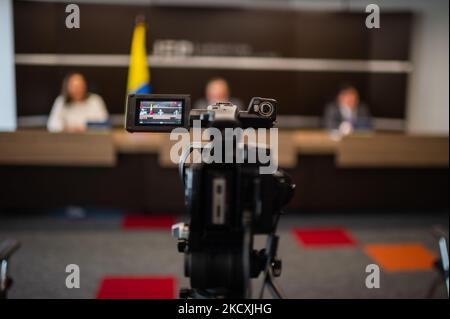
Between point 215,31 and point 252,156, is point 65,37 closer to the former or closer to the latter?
point 215,31

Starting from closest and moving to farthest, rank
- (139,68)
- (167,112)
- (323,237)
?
(167,112), (323,237), (139,68)

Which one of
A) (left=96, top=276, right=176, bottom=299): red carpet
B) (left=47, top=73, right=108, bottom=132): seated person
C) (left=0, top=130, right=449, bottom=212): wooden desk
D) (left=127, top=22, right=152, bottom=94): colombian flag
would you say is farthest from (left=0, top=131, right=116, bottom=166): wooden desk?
(left=96, top=276, right=176, bottom=299): red carpet

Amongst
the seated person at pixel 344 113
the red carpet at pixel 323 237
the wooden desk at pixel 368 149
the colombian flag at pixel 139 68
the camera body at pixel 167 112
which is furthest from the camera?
the seated person at pixel 344 113

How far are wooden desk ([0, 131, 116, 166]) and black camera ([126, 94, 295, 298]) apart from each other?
296 cm

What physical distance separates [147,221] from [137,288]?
5.33 feet

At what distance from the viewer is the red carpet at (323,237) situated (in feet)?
14.2

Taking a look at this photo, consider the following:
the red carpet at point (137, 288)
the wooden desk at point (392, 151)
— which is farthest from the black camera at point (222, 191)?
the wooden desk at point (392, 151)

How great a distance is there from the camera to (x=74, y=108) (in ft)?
17.7

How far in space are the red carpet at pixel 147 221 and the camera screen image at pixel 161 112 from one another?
2859 millimetres

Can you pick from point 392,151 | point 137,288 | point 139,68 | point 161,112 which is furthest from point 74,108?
point 161,112

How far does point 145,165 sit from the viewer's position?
4.94 meters

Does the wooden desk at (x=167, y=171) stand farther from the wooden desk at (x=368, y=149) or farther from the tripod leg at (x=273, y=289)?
the tripod leg at (x=273, y=289)

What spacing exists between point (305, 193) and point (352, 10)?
2892 mm

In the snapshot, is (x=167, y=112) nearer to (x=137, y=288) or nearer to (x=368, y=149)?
(x=137, y=288)
